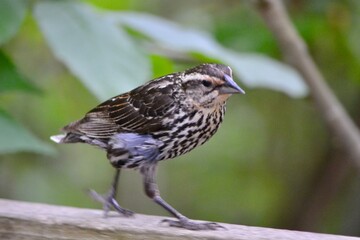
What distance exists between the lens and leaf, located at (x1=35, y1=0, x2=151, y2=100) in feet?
9.73

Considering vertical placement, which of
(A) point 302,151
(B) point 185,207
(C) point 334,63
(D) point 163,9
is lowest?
(B) point 185,207

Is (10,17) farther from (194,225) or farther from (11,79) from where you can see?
(194,225)

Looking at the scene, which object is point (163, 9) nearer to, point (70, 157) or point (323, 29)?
point (70, 157)

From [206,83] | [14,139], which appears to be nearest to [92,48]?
[14,139]

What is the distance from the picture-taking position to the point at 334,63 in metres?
4.87

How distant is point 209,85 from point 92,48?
71 centimetres

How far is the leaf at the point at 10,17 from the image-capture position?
2889mm

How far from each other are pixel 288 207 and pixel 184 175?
0.72 meters

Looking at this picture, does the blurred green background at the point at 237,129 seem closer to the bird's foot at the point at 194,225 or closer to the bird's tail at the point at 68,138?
the bird's tail at the point at 68,138

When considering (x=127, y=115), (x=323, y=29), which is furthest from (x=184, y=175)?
(x=127, y=115)

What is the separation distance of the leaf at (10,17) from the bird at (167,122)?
18.0 inches

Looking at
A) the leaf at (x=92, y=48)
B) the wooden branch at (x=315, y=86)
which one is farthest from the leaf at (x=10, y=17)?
the wooden branch at (x=315, y=86)

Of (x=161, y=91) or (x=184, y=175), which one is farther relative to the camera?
(x=184, y=175)

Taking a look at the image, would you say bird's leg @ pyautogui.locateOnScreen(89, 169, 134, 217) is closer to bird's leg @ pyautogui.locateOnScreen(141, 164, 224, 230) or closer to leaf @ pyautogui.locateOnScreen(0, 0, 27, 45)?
bird's leg @ pyautogui.locateOnScreen(141, 164, 224, 230)
